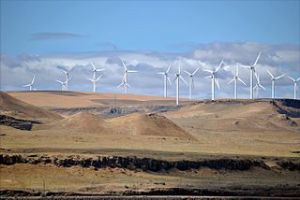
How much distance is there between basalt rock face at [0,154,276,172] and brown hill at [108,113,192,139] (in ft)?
106

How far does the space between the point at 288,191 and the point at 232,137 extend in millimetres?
74864

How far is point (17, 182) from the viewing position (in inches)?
2817

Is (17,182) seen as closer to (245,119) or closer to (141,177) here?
(141,177)

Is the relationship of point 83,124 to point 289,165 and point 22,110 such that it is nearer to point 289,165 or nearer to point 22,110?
point 22,110

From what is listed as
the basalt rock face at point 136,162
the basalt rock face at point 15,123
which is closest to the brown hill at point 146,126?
the basalt rock face at point 15,123

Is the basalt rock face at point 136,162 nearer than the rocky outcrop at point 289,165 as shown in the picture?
Yes

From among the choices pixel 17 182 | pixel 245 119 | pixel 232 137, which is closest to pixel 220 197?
pixel 17 182

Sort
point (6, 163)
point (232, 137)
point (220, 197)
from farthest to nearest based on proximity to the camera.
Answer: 1. point (232, 137)
2. point (6, 163)
3. point (220, 197)

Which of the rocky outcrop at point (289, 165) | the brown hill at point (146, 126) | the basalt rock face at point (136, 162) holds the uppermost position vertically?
the brown hill at point (146, 126)

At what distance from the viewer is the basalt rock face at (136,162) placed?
78.0 m

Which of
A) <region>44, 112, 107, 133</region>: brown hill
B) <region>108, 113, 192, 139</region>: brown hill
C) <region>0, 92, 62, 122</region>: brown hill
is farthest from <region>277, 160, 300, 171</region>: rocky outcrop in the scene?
<region>0, 92, 62, 122</region>: brown hill

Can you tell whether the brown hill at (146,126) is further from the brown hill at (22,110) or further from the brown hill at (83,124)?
the brown hill at (22,110)

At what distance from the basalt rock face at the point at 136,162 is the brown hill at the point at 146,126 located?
106 ft

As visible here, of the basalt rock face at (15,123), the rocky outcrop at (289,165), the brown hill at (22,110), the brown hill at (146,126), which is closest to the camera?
the rocky outcrop at (289,165)
